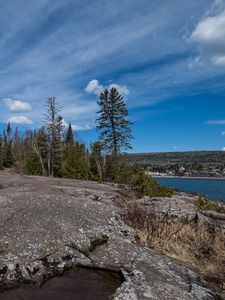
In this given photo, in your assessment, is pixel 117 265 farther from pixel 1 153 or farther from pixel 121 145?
pixel 1 153

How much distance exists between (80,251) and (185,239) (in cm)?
296

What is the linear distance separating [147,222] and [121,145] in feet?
84.7

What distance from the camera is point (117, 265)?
19.2 feet

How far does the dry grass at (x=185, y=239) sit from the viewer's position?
21.2ft

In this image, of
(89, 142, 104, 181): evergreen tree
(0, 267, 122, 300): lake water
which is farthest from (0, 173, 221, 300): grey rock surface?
(89, 142, 104, 181): evergreen tree

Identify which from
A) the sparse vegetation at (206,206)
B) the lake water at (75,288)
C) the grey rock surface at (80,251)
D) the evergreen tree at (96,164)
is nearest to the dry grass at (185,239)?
the grey rock surface at (80,251)

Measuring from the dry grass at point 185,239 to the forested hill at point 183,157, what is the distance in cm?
13902

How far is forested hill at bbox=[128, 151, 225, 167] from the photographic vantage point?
152 meters

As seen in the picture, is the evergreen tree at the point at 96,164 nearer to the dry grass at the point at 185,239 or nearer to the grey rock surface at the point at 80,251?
the dry grass at the point at 185,239

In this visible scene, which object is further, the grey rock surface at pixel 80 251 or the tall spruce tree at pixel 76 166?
the tall spruce tree at pixel 76 166

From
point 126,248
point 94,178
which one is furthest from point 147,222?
point 94,178

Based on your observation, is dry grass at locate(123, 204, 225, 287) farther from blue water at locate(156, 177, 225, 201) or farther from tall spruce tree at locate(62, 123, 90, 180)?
tall spruce tree at locate(62, 123, 90, 180)

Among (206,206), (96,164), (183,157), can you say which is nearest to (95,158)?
(96,164)

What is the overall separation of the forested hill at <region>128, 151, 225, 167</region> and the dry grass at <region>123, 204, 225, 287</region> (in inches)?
5473
